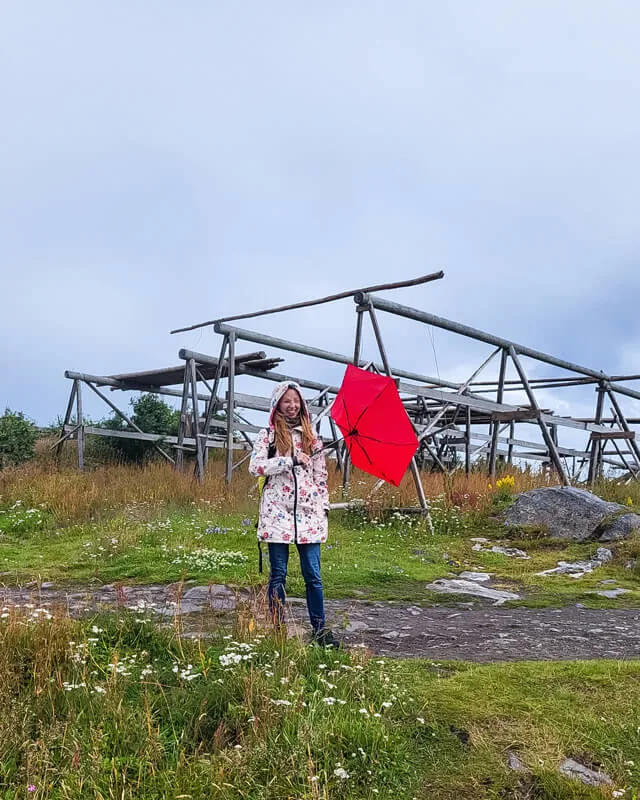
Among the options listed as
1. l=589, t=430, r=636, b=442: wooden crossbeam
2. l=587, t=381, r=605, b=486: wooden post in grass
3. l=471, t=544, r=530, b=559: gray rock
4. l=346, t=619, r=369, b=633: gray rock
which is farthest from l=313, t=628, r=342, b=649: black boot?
l=587, t=381, r=605, b=486: wooden post in grass

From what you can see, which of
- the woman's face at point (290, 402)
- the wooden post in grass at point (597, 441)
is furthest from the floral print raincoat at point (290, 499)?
the wooden post in grass at point (597, 441)

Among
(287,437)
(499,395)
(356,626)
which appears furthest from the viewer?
(499,395)

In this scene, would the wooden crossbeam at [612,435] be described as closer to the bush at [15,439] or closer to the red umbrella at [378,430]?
the red umbrella at [378,430]

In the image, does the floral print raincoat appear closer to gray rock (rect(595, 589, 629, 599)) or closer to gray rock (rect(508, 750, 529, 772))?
gray rock (rect(508, 750, 529, 772))

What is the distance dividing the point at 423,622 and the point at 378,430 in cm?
166

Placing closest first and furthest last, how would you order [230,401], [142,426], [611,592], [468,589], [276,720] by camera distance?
[276,720] → [468,589] → [611,592] → [230,401] → [142,426]

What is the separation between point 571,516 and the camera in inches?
444

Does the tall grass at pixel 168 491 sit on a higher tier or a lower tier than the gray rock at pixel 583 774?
higher

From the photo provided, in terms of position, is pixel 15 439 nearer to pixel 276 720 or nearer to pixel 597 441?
pixel 597 441

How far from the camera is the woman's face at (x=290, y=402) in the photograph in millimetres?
5605

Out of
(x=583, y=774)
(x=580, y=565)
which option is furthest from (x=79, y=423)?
(x=583, y=774)

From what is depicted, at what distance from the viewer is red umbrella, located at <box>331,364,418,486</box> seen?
20.5 feet

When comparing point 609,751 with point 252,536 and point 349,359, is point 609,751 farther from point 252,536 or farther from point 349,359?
point 349,359

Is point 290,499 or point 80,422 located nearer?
point 290,499
